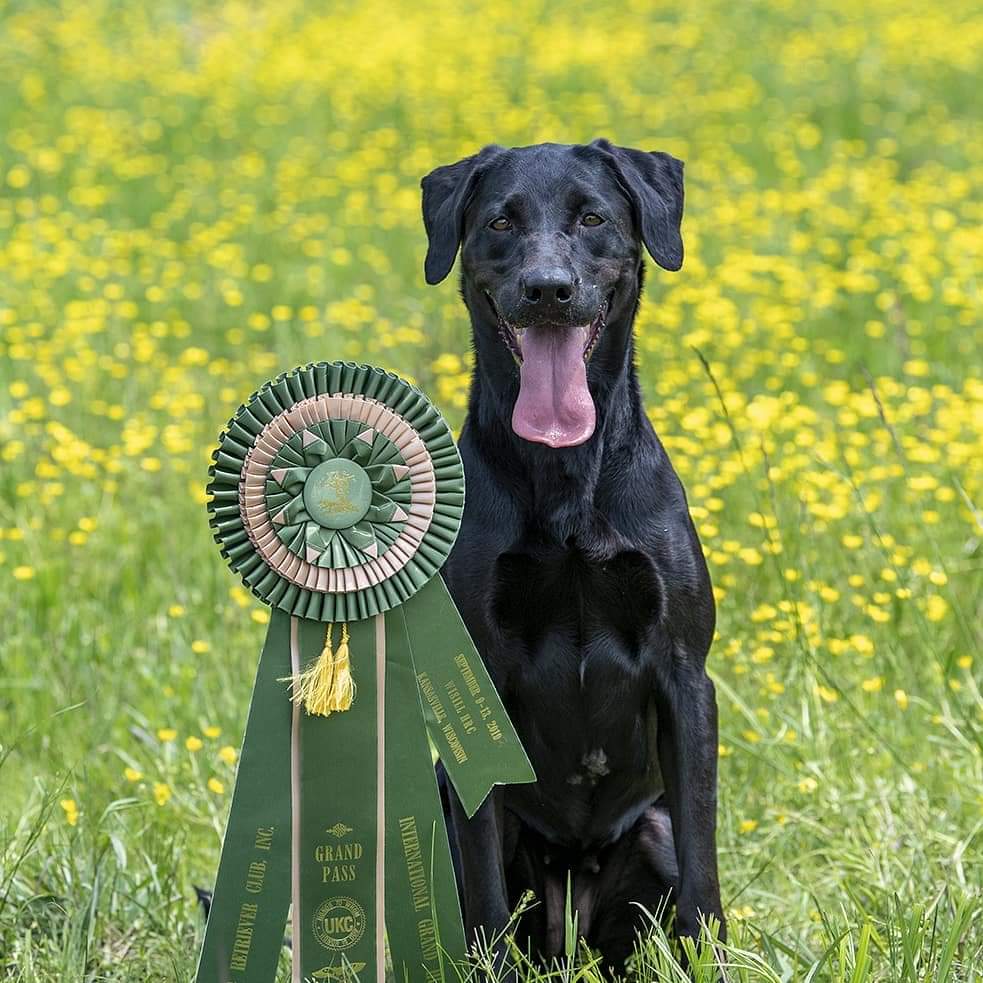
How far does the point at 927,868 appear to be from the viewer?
3.07 meters

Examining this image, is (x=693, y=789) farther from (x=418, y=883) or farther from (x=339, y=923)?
(x=339, y=923)

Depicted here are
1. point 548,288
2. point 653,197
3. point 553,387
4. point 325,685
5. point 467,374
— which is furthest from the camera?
point 467,374

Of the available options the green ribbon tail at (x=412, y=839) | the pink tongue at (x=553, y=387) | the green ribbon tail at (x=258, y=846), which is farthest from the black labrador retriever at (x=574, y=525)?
the green ribbon tail at (x=258, y=846)

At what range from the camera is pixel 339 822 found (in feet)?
8.06

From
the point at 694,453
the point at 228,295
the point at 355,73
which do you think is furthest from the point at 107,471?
the point at 355,73

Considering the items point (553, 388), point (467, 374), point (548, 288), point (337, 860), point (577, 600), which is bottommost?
point (337, 860)

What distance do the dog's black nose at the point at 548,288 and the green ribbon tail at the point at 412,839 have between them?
1.86 ft

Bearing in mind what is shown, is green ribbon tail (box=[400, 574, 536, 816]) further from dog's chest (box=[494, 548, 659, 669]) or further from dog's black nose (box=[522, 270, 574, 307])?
dog's black nose (box=[522, 270, 574, 307])

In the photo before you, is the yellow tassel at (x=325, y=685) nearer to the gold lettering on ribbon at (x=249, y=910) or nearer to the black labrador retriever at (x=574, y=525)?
the gold lettering on ribbon at (x=249, y=910)

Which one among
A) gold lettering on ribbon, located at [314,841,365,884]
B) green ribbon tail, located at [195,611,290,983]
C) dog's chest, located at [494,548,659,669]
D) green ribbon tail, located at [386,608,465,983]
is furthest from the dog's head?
gold lettering on ribbon, located at [314,841,365,884]

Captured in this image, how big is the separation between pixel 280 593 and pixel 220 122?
726 cm

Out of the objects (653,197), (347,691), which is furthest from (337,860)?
(653,197)

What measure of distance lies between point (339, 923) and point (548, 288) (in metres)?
1.09

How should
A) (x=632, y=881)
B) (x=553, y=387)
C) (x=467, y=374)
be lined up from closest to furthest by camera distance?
(x=553, y=387) → (x=632, y=881) → (x=467, y=374)
